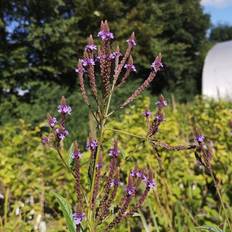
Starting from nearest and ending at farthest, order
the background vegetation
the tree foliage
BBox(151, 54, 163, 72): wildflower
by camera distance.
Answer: BBox(151, 54, 163, 72): wildflower → the background vegetation → the tree foliage

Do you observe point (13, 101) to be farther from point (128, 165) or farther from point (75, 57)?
point (128, 165)

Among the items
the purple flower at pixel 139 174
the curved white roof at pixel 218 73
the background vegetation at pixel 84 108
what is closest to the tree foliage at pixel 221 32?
the background vegetation at pixel 84 108

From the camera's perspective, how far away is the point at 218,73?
2228cm

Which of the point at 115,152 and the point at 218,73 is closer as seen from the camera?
the point at 115,152

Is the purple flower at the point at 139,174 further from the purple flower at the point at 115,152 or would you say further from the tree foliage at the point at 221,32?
the tree foliage at the point at 221,32

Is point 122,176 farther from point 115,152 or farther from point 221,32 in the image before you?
point 221,32

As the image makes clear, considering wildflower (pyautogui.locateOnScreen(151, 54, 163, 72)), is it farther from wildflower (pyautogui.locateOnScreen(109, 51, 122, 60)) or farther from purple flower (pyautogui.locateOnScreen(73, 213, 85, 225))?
purple flower (pyautogui.locateOnScreen(73, 213, 85, 225))

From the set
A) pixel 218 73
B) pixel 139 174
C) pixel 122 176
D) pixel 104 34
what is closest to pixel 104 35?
pixel 104 34

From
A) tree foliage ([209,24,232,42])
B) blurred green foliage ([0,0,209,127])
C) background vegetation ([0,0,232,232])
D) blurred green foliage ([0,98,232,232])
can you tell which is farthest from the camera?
tree foliage ([209,24,232,42])

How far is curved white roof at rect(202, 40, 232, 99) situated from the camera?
21.3 metres

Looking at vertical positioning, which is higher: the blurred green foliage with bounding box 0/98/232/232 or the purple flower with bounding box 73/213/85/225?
the blurred green foliage with bounding box 0/98/232/232

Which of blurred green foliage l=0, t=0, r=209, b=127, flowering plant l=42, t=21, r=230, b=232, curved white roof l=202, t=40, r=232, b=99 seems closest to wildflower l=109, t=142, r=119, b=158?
flowering plant l=42, t=21, r=230, b=232

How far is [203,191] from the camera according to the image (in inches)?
149

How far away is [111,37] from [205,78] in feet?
70.3
